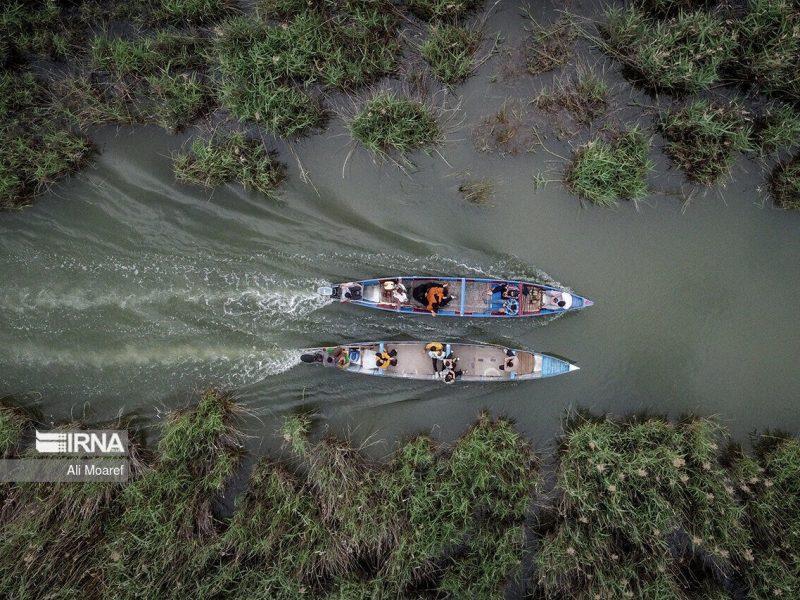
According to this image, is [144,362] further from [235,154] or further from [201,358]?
[235,154]

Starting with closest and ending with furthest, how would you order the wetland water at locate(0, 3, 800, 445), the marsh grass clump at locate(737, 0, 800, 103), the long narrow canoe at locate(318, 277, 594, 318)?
the marsh grass clump at locate(737, 0, 800, 103) < the long narrow canoe at locate(318, 277, 594, 318) < the wetland water at locate(0, 3, 800, 445)

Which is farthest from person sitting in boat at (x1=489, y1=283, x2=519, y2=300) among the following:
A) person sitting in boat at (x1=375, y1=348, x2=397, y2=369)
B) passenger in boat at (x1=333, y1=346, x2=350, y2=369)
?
passenger in boat at (x1=333, y1=346, x2=350, y2=369)

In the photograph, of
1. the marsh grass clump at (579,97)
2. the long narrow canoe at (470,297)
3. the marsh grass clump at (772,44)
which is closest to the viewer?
the marsh grass clump at (772,44)

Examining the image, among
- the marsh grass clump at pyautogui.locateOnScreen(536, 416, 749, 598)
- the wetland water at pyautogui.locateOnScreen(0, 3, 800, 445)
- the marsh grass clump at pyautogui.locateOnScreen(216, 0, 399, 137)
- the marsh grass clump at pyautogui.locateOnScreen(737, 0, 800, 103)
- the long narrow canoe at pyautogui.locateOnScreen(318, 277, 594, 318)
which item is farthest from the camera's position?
the wetland water at pyautogui.locateOnScreen(0, 3, 800, 445)

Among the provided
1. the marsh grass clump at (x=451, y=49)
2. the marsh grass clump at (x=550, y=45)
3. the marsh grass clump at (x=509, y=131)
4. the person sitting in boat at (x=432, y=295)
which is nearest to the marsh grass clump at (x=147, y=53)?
the marsh grass clump at (x=451, y=49)

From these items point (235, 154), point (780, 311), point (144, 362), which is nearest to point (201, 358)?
point (144, 362)

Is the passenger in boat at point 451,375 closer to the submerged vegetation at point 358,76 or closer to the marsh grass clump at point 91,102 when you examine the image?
the submerged vegetation at point 358,76

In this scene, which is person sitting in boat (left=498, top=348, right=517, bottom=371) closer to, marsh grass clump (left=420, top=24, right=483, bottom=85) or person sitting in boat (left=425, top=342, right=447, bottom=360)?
person sitting in boat (left=425, top=342, right=447, bottom=360)
